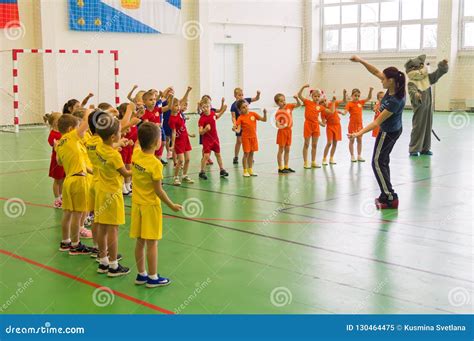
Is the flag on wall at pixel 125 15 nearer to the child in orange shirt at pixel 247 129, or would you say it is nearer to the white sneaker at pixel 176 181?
the child in orange shirt at pixel 247 129

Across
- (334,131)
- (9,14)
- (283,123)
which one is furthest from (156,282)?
(9,14)

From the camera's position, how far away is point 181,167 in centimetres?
1096

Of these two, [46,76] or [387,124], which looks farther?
[46,76]

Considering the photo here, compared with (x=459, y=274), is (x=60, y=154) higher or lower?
higher

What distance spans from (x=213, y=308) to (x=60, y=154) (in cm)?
257

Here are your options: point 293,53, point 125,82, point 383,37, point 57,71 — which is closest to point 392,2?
point 383,37

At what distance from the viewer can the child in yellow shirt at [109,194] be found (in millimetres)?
5668

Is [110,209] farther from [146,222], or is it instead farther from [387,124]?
[387,124]

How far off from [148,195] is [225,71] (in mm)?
23131

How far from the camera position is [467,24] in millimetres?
25922

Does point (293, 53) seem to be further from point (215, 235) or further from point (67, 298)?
point (67, 298)

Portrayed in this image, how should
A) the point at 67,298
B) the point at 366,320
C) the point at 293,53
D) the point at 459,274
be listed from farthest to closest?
the point at 293,53, the point at 459,274, the point at 67,298, the point at 366,320

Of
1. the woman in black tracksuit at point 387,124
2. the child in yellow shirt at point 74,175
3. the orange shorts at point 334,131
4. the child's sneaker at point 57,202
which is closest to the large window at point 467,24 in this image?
the orange shorts at point 334,131

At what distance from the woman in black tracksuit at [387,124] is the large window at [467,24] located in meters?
19.1
